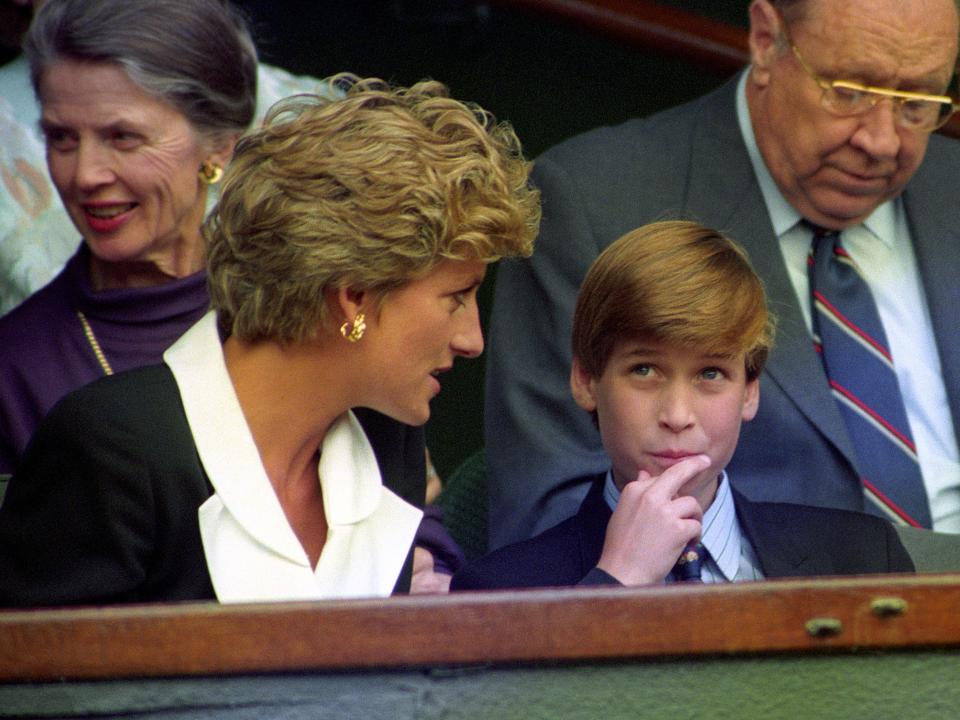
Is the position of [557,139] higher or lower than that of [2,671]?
lower

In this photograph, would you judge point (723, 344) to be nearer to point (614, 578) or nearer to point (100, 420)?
point (614, 578)

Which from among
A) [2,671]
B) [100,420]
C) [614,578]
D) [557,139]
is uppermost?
[2,671]

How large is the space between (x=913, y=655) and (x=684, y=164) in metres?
1.48

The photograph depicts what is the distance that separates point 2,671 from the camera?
53.2 inches

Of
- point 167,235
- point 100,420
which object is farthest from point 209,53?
point 100,420

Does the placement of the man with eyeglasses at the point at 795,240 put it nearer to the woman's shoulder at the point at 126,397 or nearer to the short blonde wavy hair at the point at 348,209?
the short blonde wavy hair at the point at 348,209

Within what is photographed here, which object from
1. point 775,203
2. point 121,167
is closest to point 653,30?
point 775,203

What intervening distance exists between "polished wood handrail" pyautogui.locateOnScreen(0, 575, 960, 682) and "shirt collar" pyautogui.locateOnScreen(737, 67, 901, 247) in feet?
4.58

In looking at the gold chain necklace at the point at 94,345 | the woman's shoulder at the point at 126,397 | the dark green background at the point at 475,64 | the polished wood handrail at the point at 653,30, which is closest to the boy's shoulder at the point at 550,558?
the woman's shoulder at the point at 126,397

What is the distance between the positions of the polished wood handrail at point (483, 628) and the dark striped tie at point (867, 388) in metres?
1.17

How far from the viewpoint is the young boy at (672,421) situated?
2105 millimetres

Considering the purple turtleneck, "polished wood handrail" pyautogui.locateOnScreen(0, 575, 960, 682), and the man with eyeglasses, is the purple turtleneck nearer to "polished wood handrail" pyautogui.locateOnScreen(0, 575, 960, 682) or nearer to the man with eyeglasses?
the man with eyeglasses

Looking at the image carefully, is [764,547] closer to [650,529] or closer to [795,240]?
[650,529]

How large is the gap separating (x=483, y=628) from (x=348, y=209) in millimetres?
761
